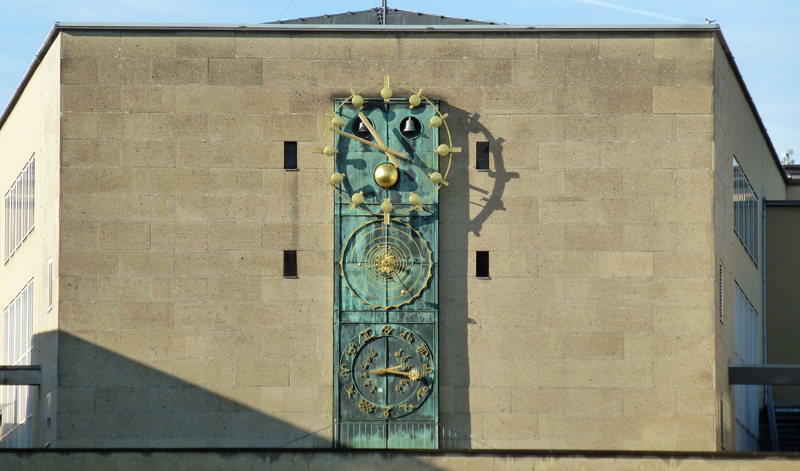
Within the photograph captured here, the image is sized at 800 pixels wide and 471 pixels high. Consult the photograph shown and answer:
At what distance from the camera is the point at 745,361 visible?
53656 mm

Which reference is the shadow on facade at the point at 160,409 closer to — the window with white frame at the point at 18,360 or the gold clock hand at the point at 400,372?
the gold clock hand at the point at 400,372

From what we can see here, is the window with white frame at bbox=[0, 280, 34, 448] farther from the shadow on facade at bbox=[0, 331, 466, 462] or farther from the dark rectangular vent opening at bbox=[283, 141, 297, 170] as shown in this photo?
the dark rectangular vent opening at bbox=[283, 141, 297, 170]

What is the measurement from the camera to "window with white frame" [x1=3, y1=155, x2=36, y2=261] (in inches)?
2039

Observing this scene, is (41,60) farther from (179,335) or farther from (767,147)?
(767,147)

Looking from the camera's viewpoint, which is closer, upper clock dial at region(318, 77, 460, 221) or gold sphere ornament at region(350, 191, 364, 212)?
gold sphere ornament at region(350, 191, 364, 212)

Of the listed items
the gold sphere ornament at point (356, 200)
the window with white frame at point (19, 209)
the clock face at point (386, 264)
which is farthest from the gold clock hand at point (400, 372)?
the window with white frame at point (19, 209)

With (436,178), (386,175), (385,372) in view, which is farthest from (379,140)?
(385,372)

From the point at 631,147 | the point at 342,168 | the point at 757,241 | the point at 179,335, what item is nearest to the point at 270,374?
the point at 179,335

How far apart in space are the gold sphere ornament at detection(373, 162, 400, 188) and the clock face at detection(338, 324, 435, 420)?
11.4 feet

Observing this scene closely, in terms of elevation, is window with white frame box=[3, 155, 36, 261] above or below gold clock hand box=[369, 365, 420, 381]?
above

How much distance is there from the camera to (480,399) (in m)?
46.6

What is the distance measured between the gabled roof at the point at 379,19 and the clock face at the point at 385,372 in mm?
9571

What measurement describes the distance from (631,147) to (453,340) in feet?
21.4

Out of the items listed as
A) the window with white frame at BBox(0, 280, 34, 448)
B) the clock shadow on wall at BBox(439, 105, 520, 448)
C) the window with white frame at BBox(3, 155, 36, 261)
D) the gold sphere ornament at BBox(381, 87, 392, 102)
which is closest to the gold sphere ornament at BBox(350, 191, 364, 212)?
the clock shadow on wall at BBox(439, 105, 520, 448)
